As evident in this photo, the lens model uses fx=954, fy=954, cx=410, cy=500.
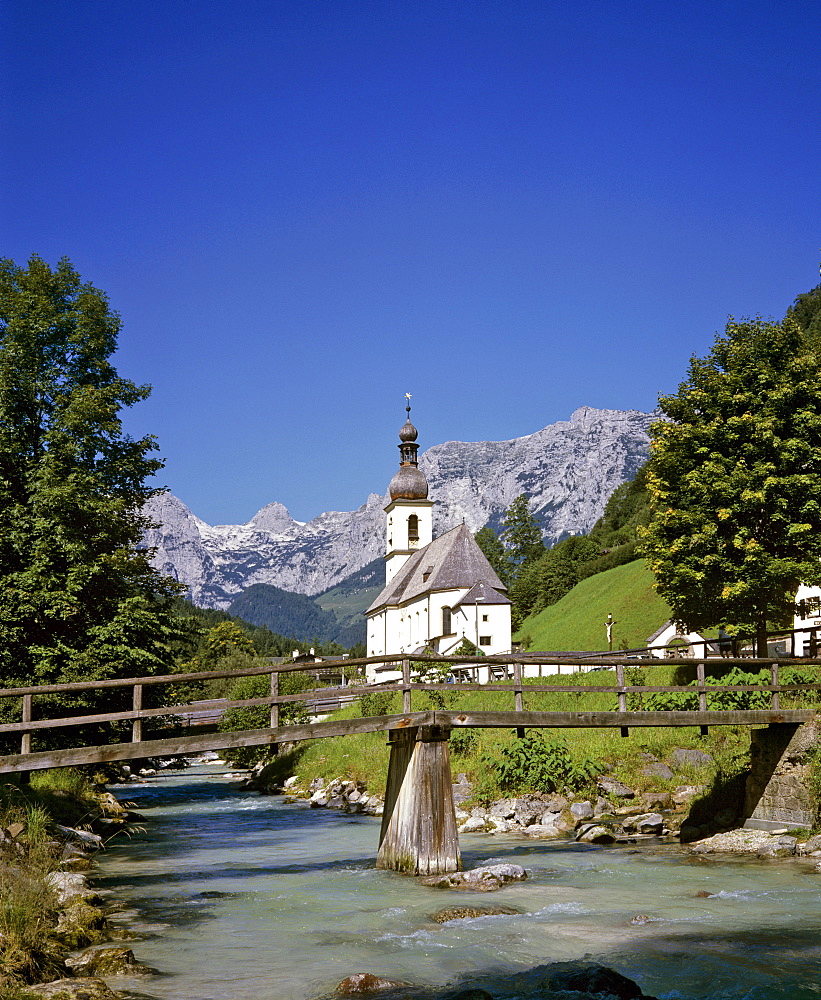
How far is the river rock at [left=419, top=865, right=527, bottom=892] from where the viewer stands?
57.6 ft

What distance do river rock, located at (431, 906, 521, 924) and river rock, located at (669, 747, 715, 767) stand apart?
15.2m

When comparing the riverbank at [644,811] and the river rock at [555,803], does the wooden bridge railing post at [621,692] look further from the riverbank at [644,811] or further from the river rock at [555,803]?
the river rock at [555,803]

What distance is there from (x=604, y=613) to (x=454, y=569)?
16.0m

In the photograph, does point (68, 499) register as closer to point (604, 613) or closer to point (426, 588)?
point (604, 613)

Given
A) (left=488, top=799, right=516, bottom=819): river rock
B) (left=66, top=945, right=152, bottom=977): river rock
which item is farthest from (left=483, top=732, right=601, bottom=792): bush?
(left=66, top=945, right=152, bottom=977): river rock

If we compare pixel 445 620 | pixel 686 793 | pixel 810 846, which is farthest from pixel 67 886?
pixel 445 620

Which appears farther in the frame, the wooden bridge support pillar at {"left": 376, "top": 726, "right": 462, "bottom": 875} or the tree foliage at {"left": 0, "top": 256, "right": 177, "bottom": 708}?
the tree foliage at {"left": 0, "top": 256, "right": 177, "bottom": 708}

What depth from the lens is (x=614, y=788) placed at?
94.3 feet

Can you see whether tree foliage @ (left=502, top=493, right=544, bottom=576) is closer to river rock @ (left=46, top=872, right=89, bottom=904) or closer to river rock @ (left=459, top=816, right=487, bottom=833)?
river rock @ (left=459, top=816, right=487, bottom=833)

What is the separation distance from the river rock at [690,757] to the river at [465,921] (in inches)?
287

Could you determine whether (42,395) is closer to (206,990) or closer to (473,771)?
(473,771)

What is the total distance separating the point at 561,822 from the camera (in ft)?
87.4

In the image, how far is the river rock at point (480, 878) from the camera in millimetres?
17562

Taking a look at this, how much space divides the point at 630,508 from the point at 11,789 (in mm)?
109339
